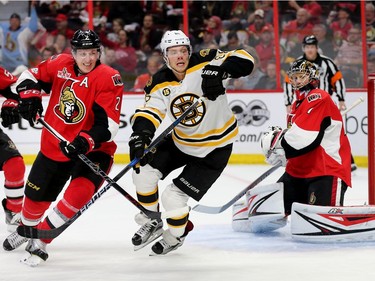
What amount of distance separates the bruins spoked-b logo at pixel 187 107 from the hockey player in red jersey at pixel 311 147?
536 millimetres

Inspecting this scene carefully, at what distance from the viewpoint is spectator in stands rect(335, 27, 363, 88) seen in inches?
326

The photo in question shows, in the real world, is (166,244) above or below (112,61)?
below

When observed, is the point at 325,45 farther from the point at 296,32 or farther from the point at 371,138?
the point at 371,138

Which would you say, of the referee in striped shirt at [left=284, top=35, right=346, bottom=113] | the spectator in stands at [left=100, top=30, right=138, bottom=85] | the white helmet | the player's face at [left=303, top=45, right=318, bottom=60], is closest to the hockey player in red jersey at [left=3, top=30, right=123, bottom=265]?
the white helmet

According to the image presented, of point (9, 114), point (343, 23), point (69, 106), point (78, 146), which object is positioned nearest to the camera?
point (78, 146)

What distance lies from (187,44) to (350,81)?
4375mm

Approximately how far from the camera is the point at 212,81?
3943 millimetres

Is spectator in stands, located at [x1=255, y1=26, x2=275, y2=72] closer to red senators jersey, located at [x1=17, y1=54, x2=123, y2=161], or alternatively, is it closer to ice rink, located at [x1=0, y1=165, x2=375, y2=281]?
ice rink, located at [x1=0, y1=165, x2=375, y2=281]

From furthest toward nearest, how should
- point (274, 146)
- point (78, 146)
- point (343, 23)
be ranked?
point (343, 23) → point (274, 146) → point (78, 146)

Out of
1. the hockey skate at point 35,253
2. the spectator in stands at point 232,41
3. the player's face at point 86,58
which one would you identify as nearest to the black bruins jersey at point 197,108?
the player's face at point 86,58

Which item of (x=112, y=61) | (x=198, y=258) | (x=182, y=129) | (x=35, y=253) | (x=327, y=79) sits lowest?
(x=198, y=258)

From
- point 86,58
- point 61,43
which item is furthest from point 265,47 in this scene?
point 86,58

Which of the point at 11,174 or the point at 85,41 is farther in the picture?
the point at 11,174

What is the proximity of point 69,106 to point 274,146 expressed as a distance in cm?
111
